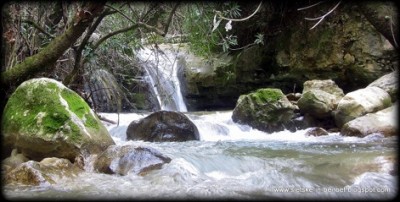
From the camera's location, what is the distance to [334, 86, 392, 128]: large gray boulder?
727 cm

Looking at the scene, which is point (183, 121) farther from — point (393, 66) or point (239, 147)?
point (393, 66)

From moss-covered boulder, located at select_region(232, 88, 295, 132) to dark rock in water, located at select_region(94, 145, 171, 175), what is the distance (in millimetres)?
3978

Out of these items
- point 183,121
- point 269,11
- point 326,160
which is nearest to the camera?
point 326,160

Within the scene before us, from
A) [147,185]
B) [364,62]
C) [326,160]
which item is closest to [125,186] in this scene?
[147,185]

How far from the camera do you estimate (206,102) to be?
11594 millimetres

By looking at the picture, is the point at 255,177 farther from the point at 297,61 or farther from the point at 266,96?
the point at 297,61

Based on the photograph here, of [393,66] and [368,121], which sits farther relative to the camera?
[393,66]

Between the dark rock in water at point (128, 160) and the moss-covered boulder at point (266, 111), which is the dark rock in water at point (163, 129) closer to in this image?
the moss-covered boulder at point (266, 111)

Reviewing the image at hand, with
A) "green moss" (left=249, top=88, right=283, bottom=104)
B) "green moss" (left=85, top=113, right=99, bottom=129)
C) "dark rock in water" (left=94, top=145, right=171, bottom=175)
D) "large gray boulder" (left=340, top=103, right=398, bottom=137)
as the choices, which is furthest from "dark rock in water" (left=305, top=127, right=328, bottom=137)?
"green moss" (left=85, top=113, right=99, bottom=129)

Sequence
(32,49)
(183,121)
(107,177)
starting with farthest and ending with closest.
→ 1. (183,121)
2. (32,49)
3. (107,177)

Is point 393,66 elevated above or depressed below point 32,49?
below

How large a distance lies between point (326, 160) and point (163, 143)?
2658 mm

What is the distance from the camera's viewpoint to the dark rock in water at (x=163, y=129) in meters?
6.72

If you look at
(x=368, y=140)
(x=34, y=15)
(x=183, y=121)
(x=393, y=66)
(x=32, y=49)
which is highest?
(x=34, y=15)
